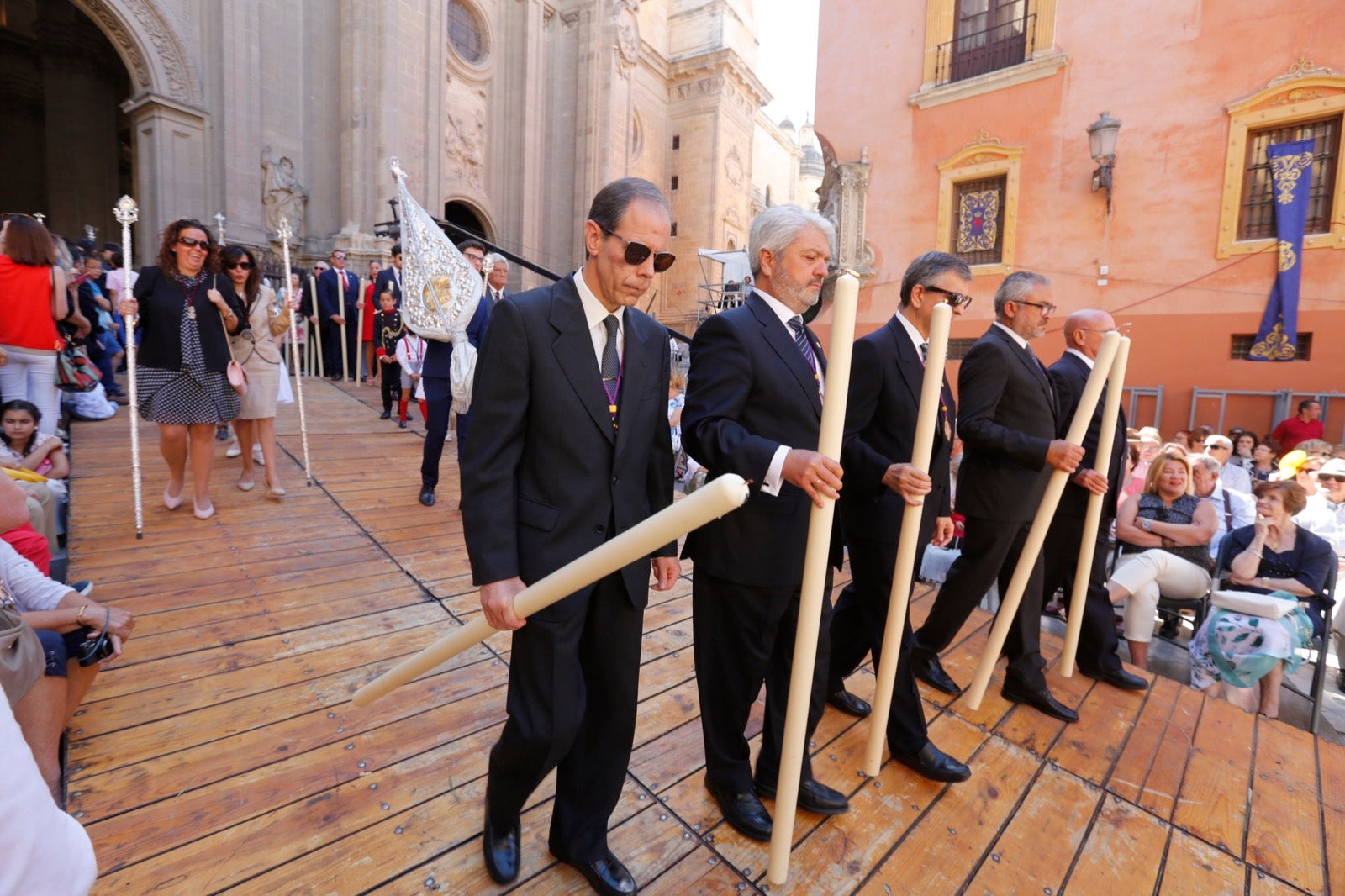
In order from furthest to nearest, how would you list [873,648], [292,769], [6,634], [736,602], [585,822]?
[873,648] → [292,769] → [736,602] → [585,822] → [6,634]

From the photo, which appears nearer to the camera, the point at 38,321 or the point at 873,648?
the point at 873,648

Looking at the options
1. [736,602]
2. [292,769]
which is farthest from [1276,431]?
[292,769]

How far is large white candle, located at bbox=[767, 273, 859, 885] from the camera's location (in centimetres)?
154

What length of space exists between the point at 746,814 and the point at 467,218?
21551mm

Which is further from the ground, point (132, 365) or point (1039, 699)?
point (132, 365)

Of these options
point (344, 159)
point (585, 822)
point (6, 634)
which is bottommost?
point (585, 822)

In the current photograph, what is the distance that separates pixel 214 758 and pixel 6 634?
0.84 metres

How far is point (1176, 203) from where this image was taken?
10.8m

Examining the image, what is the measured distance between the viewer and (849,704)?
298 centimetres

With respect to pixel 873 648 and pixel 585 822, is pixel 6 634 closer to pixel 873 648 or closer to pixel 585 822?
pixel 585 822

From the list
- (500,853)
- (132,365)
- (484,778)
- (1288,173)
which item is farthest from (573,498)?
(1288,173)

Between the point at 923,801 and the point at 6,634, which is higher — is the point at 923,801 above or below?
below

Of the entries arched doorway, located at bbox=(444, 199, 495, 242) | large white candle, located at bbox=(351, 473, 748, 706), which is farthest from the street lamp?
arched doorway, located at bbox=(444, 199, 495, 242)

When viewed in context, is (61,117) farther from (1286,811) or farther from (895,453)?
(1286,811)
